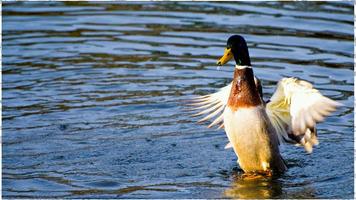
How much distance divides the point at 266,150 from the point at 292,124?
358 millimetres

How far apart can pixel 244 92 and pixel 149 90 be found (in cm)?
287

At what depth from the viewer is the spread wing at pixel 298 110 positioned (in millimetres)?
7402

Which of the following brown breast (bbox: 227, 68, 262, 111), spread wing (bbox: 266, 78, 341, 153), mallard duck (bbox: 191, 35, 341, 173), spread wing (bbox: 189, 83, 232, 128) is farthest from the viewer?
spread wing (bbox: 189, 83, 232, 128)

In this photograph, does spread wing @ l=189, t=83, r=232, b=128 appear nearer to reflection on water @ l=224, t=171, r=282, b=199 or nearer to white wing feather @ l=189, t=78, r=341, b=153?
white wing feather @ l=189, t=78, r=341, b=153

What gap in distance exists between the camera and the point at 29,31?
1305 centimetres

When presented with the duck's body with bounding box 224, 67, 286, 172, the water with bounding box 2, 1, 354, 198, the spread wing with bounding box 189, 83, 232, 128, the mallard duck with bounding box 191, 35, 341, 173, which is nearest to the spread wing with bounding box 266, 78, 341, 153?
the mallard duck with bounding box 191, 35, 341, 173

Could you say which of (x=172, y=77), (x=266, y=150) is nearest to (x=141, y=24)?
(x=172, y=77)

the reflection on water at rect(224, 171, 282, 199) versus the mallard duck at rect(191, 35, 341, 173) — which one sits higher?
the mallard duck at rect(191, 35, 341, 173)

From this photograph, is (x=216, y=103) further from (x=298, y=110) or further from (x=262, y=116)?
(x=298, y=110)

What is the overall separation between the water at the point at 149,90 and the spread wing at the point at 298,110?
35 centimetres

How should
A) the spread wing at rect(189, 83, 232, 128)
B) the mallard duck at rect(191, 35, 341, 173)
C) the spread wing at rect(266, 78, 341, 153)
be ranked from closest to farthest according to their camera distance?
the spread wing at rect(266, 78, 341, 153) → the mallard duck at rect(191, 35, 341, 173) → the spread wing at rect(189, 83, 232, 128)

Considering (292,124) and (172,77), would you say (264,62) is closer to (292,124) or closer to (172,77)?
(172,77)

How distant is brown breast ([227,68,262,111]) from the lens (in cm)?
772

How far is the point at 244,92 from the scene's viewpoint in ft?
25.3
